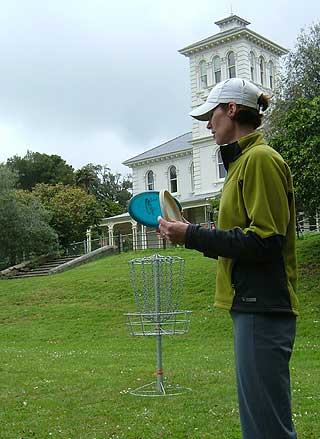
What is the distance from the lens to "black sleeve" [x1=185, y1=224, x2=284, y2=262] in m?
2.75

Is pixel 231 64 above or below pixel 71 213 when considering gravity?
above

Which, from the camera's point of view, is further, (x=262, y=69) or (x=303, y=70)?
(x=262, y=69)

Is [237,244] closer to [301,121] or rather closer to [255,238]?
[255,238]

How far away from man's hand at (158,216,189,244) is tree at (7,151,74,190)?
5939 centimetres

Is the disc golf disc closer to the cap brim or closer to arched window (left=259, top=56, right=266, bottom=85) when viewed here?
the cap brim

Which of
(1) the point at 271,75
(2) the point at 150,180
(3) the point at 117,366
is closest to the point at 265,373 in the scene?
(3) the point at 117,366

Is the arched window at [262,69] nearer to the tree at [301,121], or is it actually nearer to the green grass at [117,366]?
the tree at [301,121]

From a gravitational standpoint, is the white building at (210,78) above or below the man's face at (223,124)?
above

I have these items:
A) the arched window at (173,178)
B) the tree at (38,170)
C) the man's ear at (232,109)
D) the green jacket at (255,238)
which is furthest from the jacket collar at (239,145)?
the tree at (38,170)

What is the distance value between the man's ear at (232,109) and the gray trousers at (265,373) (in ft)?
3.18

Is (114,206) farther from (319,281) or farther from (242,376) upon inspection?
(242,376)

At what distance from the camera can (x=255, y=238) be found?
9.02ft

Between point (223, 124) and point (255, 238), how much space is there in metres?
Answer: 0.67

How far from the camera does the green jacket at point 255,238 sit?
2.77 m
